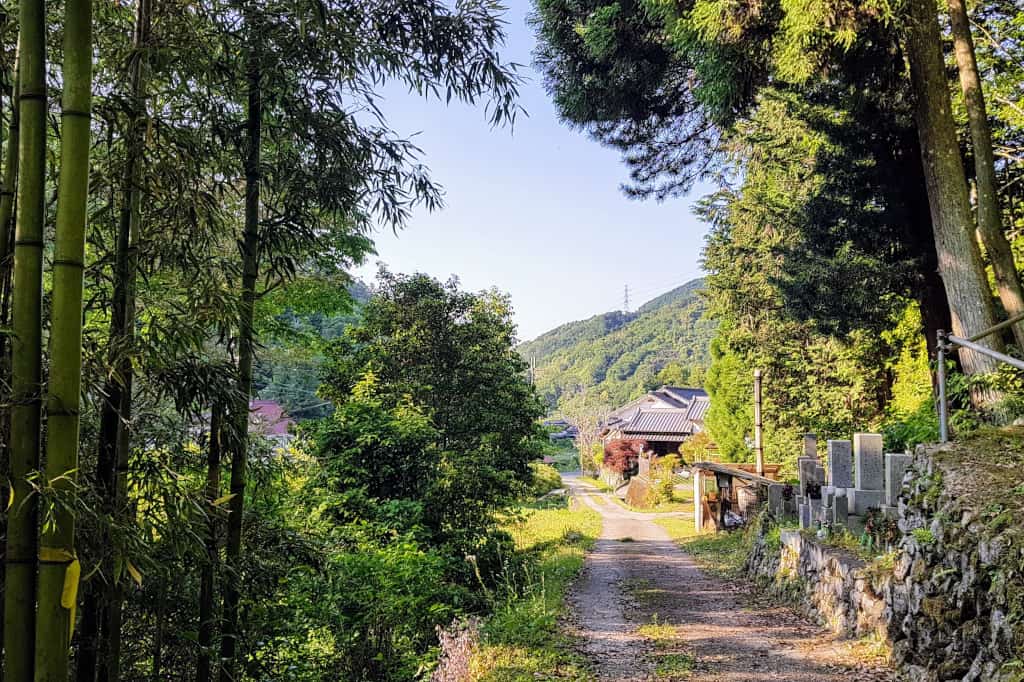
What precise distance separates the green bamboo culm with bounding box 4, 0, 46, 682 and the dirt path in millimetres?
4129

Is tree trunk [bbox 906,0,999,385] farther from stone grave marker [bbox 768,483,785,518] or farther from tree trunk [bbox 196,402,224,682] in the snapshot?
tree trunk [bbox 196,402,224,682]

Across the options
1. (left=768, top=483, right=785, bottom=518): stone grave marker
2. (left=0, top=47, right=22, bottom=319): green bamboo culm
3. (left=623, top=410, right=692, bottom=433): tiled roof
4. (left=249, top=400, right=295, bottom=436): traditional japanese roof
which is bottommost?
(left=768, top=483, right=785, bottom=518): stone grave marker

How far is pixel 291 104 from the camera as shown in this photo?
308 cm

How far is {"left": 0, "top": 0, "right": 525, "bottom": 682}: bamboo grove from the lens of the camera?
1.52 meters

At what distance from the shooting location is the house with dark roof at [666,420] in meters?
32.9

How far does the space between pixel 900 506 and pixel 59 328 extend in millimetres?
5576

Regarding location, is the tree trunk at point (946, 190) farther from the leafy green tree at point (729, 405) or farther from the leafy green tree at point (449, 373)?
the leafy green tree at point (729, 405)

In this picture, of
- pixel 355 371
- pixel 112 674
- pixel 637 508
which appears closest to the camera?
pixel 112 674

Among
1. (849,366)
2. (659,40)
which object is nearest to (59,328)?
(659,40)

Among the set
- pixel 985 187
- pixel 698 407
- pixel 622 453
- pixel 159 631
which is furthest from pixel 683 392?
pixel 159 631

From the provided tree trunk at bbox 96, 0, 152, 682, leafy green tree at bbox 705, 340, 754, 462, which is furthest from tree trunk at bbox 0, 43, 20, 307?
leafy green tree at bbox 705, 340, 754, 462

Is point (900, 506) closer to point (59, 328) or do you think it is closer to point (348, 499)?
point (348, 499)

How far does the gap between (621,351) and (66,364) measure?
217 feet

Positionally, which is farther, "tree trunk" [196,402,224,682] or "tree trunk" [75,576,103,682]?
"tree trunk" [196,402,224,682]
